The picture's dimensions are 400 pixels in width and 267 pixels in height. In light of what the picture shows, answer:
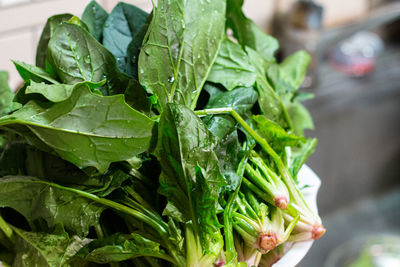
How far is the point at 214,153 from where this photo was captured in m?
0.42

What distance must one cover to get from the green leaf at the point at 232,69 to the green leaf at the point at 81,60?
11 centimetres

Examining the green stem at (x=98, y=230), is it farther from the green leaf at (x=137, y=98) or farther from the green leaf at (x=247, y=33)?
the green leaf at (x=247, y=33)

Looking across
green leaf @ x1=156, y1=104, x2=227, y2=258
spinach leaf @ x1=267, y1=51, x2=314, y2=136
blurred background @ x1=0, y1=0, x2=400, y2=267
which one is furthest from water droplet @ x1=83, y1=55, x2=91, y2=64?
blurred background @ x1=0, y1=0, x2=400, y2=267

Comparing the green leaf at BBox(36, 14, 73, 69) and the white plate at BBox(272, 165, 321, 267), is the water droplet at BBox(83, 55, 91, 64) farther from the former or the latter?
the white plate at BBox(272, 165, 321, 267)

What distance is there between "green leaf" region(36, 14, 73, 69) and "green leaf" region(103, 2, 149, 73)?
45mm

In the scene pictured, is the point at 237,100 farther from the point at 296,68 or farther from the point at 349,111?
the point at 349,111

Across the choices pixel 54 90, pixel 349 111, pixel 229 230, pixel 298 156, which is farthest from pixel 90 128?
pixel 349 111

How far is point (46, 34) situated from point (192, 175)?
9.0 inches

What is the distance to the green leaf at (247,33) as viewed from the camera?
581 mm

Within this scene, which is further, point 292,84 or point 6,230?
point 292,84

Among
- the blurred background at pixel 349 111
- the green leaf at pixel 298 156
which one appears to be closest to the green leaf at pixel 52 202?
the green leaf at pixel 298 156

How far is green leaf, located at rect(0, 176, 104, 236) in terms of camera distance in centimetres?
43

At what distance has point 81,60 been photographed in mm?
458

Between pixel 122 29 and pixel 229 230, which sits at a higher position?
pixel 122 29
